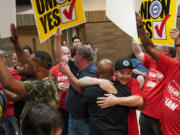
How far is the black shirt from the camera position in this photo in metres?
2.58

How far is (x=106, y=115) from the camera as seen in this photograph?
8.52 feet

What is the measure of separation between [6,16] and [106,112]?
4.42 feet

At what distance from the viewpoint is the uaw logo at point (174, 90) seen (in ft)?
8.40

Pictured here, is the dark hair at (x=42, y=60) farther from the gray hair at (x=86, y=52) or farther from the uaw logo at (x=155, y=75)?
the uaw logo at (x=155, y=75)

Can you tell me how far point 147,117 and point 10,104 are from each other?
206 centimetres

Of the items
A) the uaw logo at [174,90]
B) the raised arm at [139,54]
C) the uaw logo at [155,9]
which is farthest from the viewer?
the raised arm at [139,54]

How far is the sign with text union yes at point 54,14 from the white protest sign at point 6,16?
42 centimetres

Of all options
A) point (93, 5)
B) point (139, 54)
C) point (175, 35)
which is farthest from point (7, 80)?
point (93, 5)

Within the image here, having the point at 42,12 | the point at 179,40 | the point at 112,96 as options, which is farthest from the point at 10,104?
the point at 179,40

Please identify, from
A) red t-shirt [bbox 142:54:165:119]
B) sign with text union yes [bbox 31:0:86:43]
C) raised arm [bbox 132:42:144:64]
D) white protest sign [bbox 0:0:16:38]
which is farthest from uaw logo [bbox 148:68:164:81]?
white protest sign [bbox 0:0:16:38]

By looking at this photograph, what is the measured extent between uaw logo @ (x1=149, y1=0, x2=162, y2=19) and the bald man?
0.84 m

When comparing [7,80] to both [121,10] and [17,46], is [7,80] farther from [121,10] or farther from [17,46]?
[121,10]

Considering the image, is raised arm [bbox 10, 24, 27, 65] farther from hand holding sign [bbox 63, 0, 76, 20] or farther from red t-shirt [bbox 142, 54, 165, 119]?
red t-shirt [bbox 142, 54, 165, 119]

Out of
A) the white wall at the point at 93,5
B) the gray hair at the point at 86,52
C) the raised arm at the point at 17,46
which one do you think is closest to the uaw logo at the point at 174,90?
the gray hair at the point at 86,52
